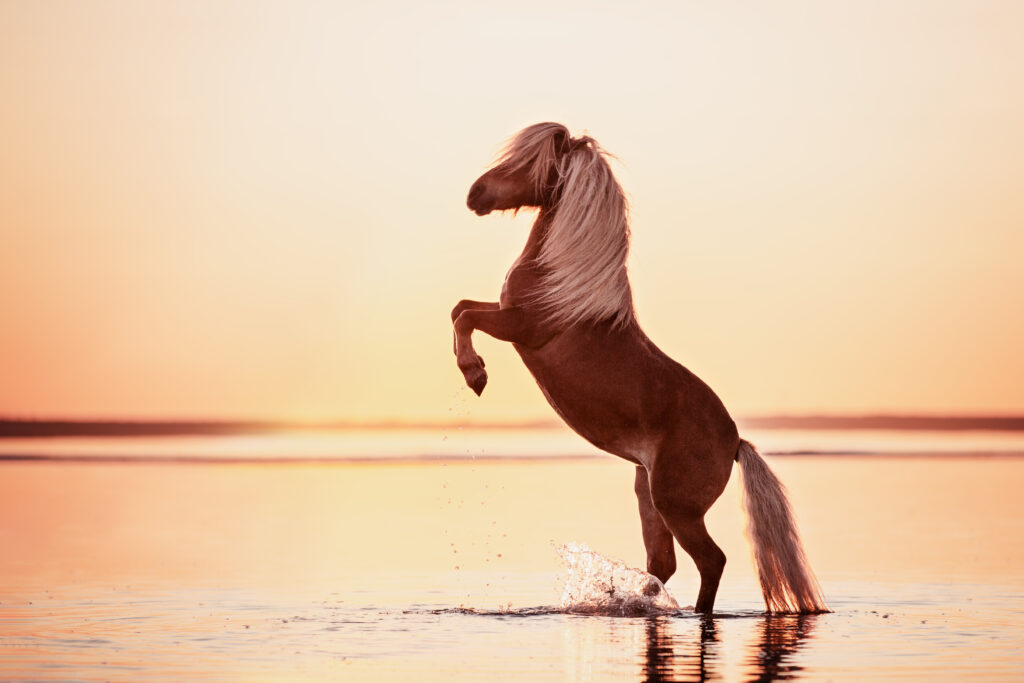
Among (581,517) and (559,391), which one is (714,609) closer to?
(559,391)

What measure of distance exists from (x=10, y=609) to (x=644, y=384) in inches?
143

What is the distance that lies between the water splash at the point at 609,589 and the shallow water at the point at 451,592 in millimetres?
234

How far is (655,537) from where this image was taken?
30.1 ft

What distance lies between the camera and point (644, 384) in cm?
871

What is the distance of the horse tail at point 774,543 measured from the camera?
8.79 meters

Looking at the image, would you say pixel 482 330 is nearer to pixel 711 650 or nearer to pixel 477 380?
pixel 477 380

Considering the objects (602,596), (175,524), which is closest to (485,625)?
(602,596)

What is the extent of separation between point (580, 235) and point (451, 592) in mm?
2426

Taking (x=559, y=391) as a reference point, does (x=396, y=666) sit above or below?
below

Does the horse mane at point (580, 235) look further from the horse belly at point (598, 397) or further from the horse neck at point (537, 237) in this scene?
the horse belly at point (598, 397)

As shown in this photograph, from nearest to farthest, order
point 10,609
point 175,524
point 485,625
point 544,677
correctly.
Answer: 1. point 544,677
2. point 485,625
3. point 10,609
4. point 175,524

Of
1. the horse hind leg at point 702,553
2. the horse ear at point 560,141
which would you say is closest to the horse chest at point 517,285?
the horse ear at point 560,141

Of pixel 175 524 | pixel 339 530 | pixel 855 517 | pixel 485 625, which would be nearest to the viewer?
pixel 485 625

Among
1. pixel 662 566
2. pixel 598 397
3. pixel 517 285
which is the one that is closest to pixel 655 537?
pixel 662 566
